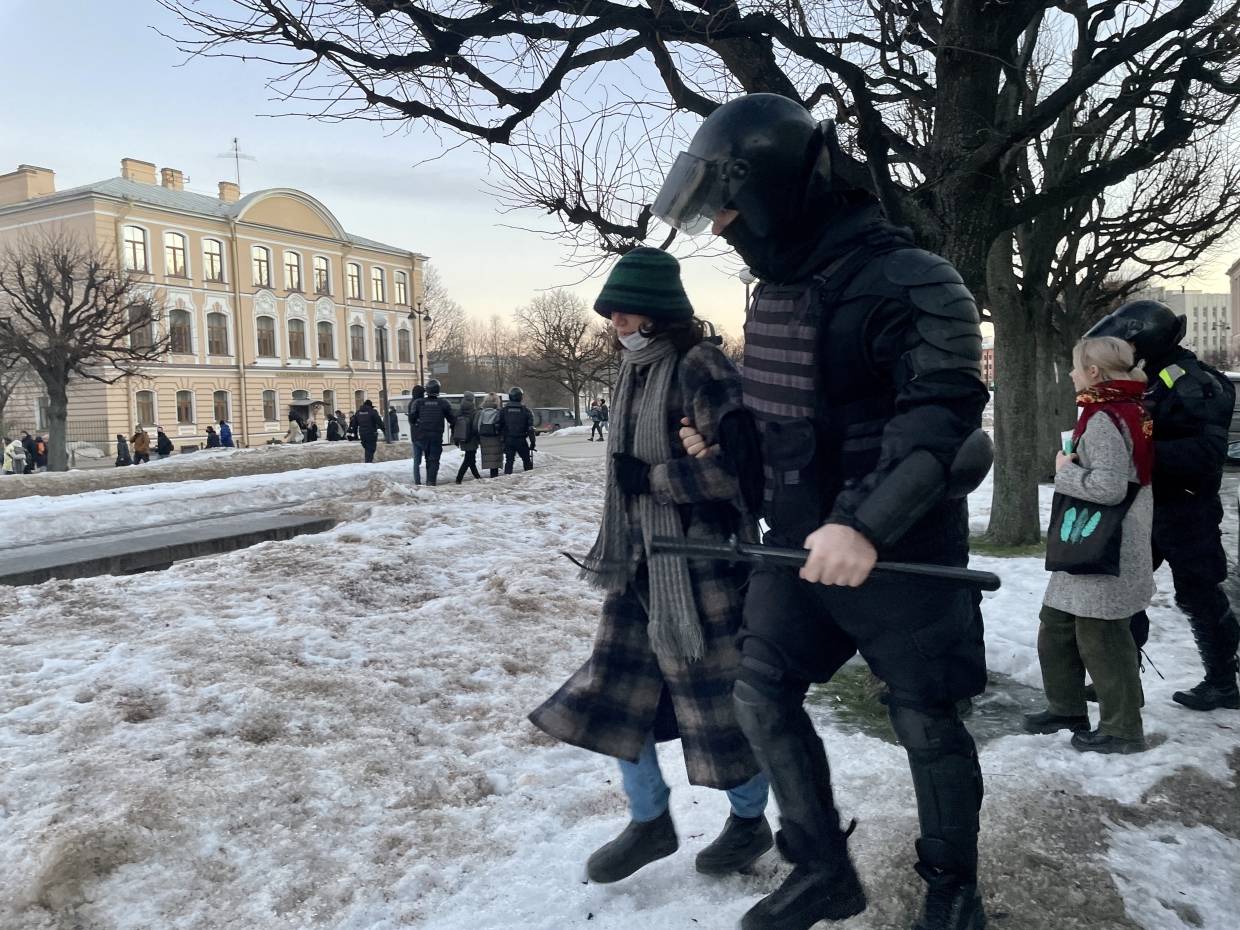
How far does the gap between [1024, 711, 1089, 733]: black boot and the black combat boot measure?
63 cm

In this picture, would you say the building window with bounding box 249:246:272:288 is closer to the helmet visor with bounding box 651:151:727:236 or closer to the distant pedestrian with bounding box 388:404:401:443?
the distant pedestrian with bounding box 388:404:401:443

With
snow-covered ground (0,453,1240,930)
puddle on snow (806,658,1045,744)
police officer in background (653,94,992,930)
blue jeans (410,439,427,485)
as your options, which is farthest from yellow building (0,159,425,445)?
police officer in background (653,94,992,930)

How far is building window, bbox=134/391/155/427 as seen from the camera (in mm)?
41281

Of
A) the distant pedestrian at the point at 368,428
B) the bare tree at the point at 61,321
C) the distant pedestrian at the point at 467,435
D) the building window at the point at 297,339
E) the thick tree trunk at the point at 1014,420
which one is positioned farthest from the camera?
the building window at the point at 297,339

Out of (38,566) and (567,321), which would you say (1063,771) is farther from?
(567,321)

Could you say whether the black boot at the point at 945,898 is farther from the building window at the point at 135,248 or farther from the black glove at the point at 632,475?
the building window at the point at 135,248

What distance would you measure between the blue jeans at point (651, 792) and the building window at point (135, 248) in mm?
45417

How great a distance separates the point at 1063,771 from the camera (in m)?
3.25

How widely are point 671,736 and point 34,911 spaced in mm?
1833

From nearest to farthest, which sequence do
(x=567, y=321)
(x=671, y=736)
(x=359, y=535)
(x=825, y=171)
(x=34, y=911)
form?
(x=825, y=171) < (x=34, y=911) < (x=671, y=736) < (x=359, y=535) < (x=567, y=321)

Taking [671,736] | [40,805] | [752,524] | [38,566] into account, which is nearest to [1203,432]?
[752,524]

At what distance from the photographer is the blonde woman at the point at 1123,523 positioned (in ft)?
11.1

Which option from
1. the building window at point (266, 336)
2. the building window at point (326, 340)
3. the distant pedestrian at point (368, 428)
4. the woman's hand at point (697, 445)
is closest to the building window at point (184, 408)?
the building window at point (266, 336)

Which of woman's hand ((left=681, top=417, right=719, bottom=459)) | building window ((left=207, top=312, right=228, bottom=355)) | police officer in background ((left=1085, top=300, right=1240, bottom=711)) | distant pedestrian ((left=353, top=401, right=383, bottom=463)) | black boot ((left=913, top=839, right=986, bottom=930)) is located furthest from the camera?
building window ((left=207, top=312, right=228, bottom=355))
